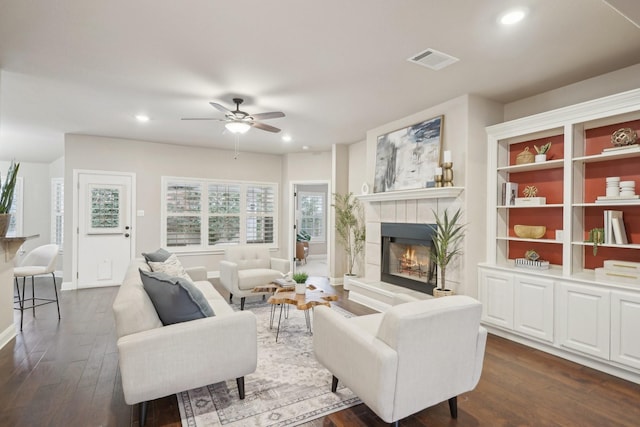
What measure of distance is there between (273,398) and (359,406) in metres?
0.61

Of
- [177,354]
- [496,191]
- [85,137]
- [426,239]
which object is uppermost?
[85,137]

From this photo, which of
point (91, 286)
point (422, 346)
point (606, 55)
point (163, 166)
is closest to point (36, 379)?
point (422, 346)

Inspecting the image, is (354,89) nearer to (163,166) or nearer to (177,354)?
(177,354)

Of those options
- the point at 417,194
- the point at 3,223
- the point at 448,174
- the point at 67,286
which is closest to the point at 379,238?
the point at 417,194

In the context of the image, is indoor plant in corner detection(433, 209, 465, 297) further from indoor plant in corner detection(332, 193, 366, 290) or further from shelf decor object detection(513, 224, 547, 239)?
indoor plant in corner detection(332, 193, 366, 290)

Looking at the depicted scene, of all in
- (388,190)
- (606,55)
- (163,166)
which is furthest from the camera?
(163,166)

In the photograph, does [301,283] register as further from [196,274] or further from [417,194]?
[417,194]

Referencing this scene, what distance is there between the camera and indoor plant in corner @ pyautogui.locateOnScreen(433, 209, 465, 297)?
3.73 m

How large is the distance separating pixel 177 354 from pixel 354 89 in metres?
3.07

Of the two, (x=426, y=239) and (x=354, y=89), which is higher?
(x=354, y=89)

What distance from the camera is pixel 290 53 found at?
111 inches

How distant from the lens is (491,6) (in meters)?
2.15

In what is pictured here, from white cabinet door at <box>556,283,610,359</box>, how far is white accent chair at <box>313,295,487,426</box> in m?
1.54

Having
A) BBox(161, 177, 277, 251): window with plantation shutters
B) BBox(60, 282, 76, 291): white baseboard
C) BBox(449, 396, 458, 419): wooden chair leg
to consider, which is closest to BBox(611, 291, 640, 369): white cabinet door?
BBox(449, 396, 458, 419): wooden chair leg
